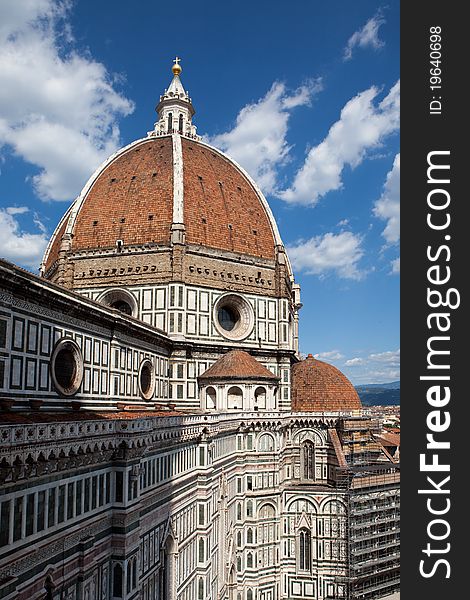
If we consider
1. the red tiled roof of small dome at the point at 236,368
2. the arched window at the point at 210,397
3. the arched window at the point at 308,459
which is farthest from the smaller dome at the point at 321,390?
the arched window at the point at 210,397

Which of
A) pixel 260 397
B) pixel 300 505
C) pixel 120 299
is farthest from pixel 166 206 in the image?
pixel 300 505

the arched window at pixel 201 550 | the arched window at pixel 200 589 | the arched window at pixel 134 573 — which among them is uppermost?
the arched window at pixel 134 573

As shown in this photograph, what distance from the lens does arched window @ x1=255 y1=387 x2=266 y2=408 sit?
33.1 metres

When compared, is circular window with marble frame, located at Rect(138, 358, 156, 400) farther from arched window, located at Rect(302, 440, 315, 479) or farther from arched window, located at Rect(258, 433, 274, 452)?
arched window, located at Rect(302, 440, 315, 479)

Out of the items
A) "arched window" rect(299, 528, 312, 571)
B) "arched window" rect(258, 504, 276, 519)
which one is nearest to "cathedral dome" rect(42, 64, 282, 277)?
"arched window" rect(258, 504, 276, 519)

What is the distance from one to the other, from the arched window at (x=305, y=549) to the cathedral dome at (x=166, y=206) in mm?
17989

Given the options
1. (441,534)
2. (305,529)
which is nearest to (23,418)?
(441,534)

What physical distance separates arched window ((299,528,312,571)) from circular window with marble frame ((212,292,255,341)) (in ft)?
41.0

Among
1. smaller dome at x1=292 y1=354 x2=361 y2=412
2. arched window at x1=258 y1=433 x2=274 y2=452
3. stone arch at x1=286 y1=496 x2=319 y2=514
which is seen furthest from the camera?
smaller dome at x1=292 y1=354 x2=361 y2=412

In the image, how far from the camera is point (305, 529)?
33625 mm

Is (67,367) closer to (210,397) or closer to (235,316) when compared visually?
(210,397)

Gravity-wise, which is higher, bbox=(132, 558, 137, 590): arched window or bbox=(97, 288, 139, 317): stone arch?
bbox=(97, 288, 139, 317): stone arch

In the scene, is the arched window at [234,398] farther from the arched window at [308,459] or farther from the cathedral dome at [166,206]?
the cathedral dome at [166,206]

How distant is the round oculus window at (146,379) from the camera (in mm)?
28719
